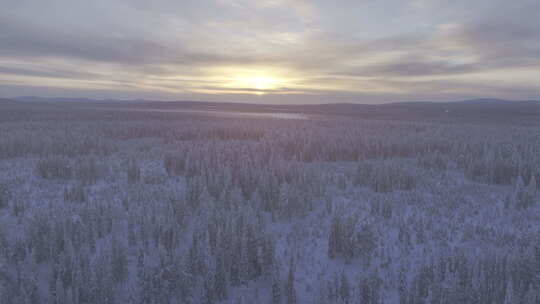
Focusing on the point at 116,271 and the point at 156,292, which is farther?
the point at 116,271

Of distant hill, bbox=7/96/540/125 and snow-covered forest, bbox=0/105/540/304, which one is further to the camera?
distant hill, bbox=7/96/540/125

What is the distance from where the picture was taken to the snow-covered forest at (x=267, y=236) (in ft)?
11.7

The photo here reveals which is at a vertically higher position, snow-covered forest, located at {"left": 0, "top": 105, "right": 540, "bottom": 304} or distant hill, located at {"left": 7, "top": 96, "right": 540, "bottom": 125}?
distant hill, located at {"left": 7, "top": 96, "right": 540, "bottom": 125}

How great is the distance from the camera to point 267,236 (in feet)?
14.5

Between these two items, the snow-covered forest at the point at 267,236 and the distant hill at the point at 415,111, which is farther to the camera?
the distant hill at the point at 415,111

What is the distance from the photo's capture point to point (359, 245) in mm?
4660

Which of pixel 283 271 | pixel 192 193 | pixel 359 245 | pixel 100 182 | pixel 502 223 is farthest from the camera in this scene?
pixel 100 182

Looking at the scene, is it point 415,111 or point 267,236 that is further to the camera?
point 415,111

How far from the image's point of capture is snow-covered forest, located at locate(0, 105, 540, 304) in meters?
3.57

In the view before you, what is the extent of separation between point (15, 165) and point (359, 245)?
468 inches

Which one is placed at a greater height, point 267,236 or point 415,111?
point 415,111

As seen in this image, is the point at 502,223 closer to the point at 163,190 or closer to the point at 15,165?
the point at 163,190

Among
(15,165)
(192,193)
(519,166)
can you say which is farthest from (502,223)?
(15,165)

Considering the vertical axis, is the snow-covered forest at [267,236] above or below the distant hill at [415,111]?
below
